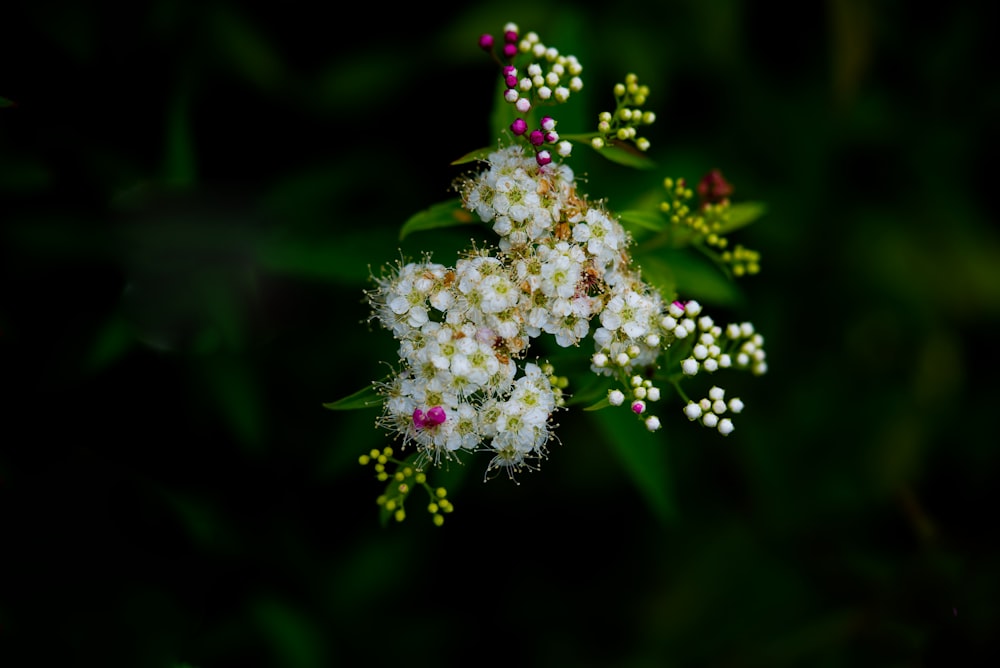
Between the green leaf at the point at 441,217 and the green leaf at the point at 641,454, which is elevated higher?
the green leaf at the point at 441,217

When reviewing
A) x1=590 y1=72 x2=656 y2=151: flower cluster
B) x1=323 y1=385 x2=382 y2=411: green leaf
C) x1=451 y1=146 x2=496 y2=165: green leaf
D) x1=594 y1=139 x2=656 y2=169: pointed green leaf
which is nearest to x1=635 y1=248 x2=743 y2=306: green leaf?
x1=594 y1=139 x2=656 y2=169: pointed green leaf

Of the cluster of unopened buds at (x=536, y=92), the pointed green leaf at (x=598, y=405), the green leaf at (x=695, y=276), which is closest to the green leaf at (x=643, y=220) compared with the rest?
the green leaf at (x=695, y=276)

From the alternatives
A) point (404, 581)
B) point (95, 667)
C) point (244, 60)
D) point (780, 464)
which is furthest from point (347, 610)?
point (244, 60)

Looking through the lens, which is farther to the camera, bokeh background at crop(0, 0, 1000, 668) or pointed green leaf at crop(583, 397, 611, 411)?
bokeh background at crop(0, 0, 1000, 668)

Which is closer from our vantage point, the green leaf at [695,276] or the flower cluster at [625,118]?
the flower cluster at [625,118]

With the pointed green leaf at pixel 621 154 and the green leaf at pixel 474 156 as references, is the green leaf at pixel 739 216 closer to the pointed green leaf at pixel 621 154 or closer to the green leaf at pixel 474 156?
the pointed green leaf at pixel 621 154

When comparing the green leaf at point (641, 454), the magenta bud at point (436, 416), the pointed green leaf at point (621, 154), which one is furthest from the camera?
the green leaf at point (641, 454)

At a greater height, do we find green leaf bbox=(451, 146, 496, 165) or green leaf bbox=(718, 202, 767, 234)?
green leaf bbox=(451, 146, 496, 165)

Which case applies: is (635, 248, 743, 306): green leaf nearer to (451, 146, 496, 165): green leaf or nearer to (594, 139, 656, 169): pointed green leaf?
(594, 139, 656, 169): pointed green leaf
